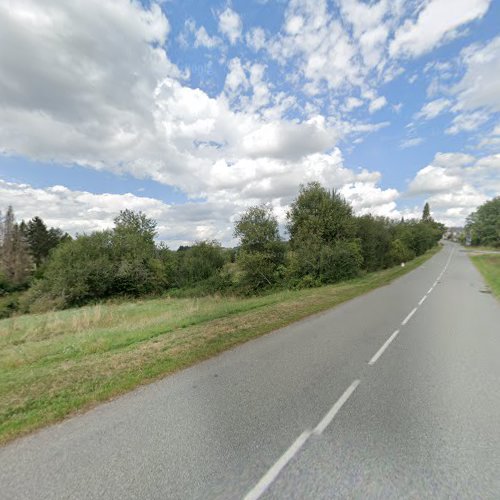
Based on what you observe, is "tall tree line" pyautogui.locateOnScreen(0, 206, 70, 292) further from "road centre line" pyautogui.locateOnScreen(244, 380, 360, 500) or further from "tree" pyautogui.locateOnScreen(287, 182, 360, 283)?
"road centre line" pyautogui.locateOnScreen(244, 380, 360, 500)

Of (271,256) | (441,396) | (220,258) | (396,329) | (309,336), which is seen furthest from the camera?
(220,258)

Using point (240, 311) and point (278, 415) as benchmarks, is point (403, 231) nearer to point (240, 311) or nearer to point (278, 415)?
point (240, 311)

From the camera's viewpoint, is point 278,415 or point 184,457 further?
point 278,415

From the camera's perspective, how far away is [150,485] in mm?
2742

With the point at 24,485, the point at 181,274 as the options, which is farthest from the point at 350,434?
the point at 181,274

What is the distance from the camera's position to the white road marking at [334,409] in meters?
3.64

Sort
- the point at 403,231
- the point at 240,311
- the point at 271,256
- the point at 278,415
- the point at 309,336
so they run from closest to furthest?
1. the point at 278,415
2. the point at 309,336
3. the point at 240,311
4. the point at 271,256
5. the point at 403,231

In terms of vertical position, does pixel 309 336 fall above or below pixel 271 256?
below

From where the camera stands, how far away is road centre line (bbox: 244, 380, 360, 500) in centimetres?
267

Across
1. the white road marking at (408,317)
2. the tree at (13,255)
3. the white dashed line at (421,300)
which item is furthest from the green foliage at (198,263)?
the white road marking at (408,317)

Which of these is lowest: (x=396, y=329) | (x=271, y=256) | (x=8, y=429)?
(x=396, y=329)

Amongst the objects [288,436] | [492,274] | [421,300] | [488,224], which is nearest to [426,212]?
[488,224]

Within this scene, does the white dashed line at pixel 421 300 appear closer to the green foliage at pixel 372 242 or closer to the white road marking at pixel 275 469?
the white road marking at pixel 275 469

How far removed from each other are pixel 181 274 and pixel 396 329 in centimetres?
3483
